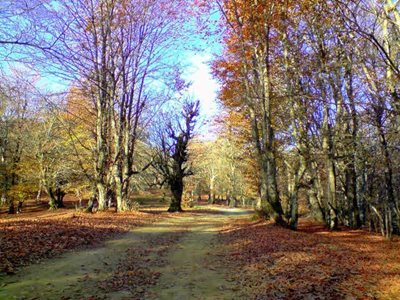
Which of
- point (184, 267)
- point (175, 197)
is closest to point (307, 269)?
point (184, 267)

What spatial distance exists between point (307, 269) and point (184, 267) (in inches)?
113

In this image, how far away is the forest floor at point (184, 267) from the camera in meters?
6.10

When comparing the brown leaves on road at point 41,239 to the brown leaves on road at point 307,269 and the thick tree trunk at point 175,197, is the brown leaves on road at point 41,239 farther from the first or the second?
the thick tree trunk at point 175,197

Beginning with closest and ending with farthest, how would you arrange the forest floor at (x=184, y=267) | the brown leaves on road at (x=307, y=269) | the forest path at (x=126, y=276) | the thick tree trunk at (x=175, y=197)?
the forest path at (x=126, y=276), the forest floor at (x=184, y=267), the brown leaves on road at (x=307, y=269), the thick tree trunk at (x=175, y=197)

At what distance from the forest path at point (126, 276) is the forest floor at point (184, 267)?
18 millimetres

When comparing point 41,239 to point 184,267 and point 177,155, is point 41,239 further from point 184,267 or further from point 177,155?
point 177,155

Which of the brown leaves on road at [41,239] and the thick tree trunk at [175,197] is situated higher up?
the thick tree trunk at [175,197]

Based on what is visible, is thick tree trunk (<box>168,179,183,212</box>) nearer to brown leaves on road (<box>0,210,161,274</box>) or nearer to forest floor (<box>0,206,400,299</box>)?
brown leaves on road (<box>0,210,161,274</box>)

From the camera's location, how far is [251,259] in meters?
8.83

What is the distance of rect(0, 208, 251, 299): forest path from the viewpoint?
233 inches

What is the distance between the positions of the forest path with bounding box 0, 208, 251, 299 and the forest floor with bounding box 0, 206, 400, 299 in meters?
0.02

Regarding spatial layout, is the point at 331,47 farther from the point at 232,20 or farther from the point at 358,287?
the point at 358,287

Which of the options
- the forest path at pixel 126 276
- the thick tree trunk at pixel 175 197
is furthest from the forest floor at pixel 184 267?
the thick tree trunk at pixel 175 197

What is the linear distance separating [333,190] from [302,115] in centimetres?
436
